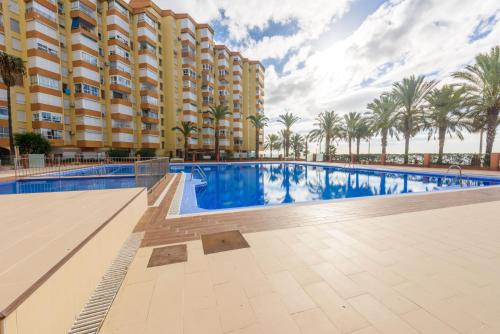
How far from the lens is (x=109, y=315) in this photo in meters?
1.97

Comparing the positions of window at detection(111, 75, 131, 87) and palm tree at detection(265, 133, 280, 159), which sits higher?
window at detection(111, 75, 131, 87)

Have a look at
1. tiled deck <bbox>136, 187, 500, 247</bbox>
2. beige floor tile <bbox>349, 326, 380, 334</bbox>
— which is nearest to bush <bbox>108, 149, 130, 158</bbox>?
tiled deck <bbox>136, 187, 500, 247</bbox>

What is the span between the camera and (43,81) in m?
23.7

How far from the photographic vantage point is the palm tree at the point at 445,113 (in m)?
17.6

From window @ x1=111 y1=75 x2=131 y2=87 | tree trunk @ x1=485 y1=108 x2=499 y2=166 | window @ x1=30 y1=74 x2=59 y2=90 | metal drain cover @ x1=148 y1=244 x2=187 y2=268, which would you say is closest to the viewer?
metal drain cover @ x1=148 y1=244 x2=187 y2=268

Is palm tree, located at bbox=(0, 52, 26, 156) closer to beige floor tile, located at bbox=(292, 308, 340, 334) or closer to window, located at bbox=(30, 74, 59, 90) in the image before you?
window, located at bbox=(30, 74, 59, 90)

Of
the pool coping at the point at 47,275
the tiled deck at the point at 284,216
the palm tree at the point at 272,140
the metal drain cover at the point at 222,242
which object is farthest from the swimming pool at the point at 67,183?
the palm tree at the point at 272,140

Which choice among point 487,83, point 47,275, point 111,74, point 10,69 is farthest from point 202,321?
point 111,74

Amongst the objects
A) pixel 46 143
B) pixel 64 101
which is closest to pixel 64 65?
pixel 64 101

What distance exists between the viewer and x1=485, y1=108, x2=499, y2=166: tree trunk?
16.2m

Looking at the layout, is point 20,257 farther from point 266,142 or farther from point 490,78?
point 266,142

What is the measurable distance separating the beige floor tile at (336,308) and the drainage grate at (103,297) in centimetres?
210

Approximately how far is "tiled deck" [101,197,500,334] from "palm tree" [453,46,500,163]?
1913cm

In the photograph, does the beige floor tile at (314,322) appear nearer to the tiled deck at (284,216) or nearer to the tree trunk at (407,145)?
the tiled deck at (284,216)
